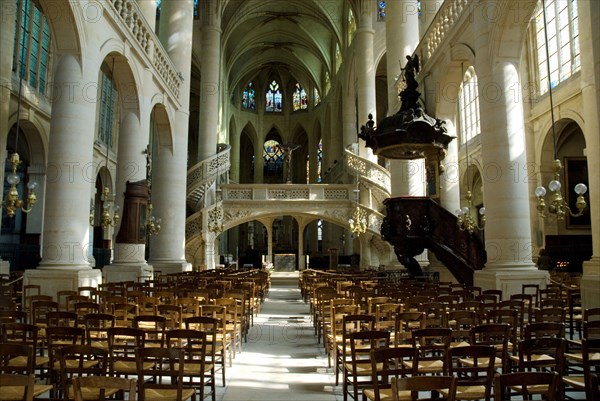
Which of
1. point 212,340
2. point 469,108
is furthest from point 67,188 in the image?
point 469,108

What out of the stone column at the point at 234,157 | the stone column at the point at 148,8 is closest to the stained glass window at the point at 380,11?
the stone column at the point at 148,8

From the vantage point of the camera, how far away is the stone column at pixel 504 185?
400 inches

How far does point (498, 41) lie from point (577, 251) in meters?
13.1

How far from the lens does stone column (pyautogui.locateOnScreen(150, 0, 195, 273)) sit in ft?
63.0

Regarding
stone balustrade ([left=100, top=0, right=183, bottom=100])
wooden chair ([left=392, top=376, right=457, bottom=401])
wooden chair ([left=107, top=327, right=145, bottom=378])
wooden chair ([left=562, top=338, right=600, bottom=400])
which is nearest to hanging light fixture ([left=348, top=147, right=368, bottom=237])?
stone balustrade ([left=100, top=0, right=183, bottom=100])

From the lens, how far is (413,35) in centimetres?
1902

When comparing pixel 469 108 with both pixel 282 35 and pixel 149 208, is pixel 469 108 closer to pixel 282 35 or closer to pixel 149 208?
pixel 149 208

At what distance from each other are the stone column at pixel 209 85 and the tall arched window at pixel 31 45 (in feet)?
30.3

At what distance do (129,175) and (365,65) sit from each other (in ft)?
55.7

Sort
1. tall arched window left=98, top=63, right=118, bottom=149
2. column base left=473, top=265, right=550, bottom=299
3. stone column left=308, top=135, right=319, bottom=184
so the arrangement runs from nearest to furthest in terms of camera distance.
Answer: column base left=473, top=265, right=550, bottom=299, tall arched window left=98, top=63, right=118, bottom=149, stone column left=308, top=135, right=319, bottom=184

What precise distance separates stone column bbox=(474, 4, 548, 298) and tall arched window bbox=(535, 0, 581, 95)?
9664 mm

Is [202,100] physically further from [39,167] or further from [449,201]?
Result: [449,201]

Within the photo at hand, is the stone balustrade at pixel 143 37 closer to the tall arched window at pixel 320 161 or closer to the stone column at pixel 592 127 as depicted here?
the stone column at pixel 592 127

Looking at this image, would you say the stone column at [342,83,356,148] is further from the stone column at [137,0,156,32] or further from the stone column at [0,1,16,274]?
the stone column at [0,1,16,274]
